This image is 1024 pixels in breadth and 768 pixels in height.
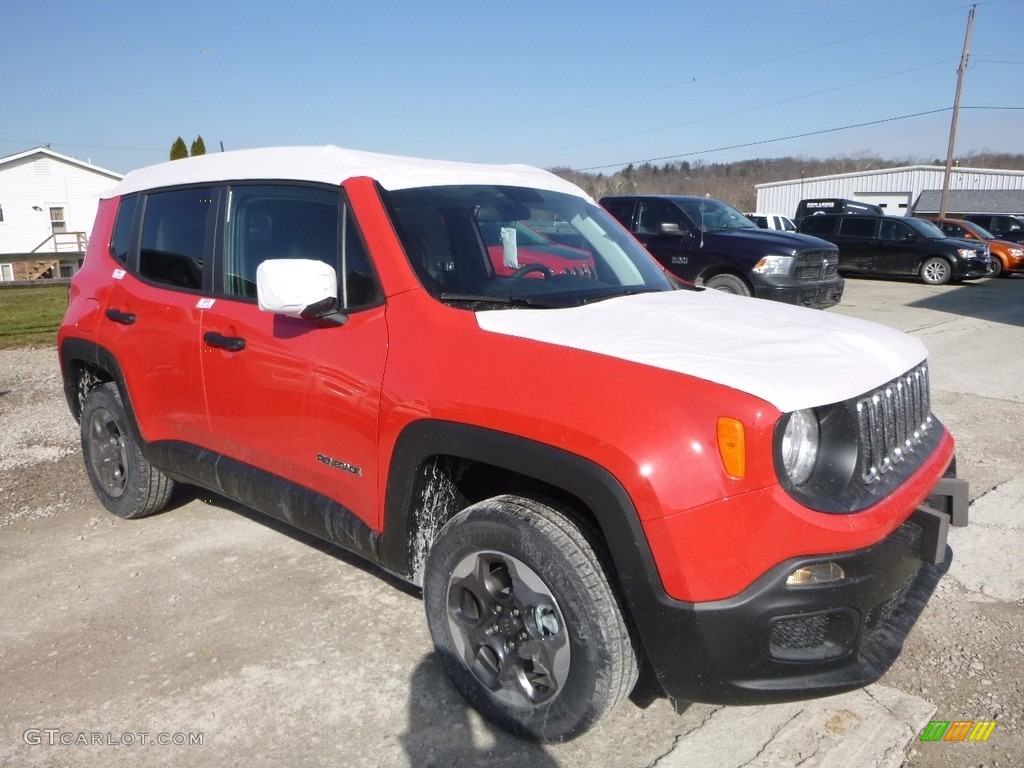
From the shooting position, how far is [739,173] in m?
107

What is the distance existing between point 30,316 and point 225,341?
1236cm

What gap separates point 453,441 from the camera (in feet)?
8.81

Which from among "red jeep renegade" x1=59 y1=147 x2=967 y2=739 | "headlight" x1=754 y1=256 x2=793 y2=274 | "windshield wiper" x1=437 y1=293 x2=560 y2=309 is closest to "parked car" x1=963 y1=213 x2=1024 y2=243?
"headlight" x1=754 y1=256 x2=793 y2=274

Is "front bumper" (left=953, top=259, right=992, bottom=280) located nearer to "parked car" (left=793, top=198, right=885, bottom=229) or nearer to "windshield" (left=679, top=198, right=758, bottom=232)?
"parked car" (left=793, top=198, right=885, bottom=229)

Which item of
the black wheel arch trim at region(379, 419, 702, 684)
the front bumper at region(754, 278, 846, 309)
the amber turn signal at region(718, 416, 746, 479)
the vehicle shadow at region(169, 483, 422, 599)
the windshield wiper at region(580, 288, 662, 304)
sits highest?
the windshield wiper at region(580, 288, 662, 304)

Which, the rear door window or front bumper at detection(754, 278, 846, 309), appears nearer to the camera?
front bumper at detection(754, 278, 846, 309)

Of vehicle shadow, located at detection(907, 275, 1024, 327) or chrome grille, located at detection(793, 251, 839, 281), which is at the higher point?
chrome grille, located at detection(793, 251, 839, 281)

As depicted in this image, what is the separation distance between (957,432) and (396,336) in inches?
203

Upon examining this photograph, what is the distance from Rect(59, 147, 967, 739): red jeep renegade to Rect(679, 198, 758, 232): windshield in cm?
794

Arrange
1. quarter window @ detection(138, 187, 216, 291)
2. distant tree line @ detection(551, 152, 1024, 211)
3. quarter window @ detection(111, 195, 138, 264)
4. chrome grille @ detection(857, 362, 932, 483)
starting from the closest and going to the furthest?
1. chrome grille @ detection(857, 362, 932, 483)
2. quarter window @ detection(138, 187, 216, 291)
3. quarter window @ detection(111, 195, 138, 264)
4. distant tree line @ detection(551, 152, 1024, 211)

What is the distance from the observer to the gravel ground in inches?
112

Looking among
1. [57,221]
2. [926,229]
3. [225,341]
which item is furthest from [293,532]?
[57,221]

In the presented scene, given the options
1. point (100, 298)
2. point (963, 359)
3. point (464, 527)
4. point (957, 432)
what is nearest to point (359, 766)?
point (464, 527)

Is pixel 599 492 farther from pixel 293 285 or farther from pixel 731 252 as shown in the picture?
pixel 731 252
